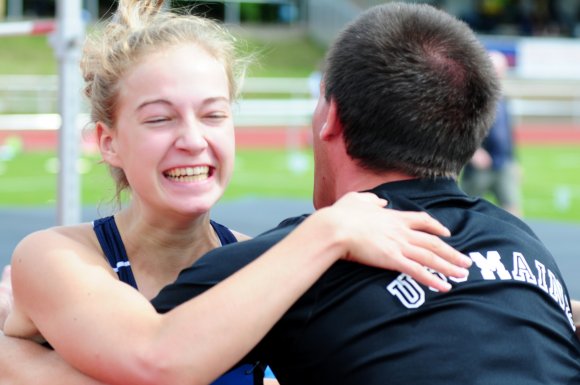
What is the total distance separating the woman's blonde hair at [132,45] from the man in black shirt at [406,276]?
1.47 feet

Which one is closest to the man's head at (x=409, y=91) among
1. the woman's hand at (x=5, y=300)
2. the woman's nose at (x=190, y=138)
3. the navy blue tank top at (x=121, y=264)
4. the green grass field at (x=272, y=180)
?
the woman's nose at (x=190, y=138)

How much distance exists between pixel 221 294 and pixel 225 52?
922 millimetres

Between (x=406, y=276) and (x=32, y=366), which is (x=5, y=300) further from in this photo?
(x=406, y=276)

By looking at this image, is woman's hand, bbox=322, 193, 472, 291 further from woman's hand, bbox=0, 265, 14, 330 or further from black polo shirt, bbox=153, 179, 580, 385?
woman's hand, bbox=0, 265, 14, 330

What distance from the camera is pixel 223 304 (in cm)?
211

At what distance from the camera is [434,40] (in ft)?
7.82

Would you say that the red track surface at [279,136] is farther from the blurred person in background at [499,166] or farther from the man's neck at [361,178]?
the man's neck at [361,178]

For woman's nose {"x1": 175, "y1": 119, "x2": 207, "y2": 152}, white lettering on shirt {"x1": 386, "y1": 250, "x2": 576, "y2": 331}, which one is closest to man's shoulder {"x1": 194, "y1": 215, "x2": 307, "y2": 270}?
white lettering on shirt {"x1": 386, "y1": 250, "x2": 576, "y2": 331}

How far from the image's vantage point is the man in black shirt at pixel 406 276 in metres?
2.19

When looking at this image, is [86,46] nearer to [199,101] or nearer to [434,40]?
[199,101]

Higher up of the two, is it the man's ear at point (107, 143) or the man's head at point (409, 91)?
the man's head at point (409, 91)

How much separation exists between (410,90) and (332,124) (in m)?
0.21

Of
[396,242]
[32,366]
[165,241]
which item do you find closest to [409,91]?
[396,242]

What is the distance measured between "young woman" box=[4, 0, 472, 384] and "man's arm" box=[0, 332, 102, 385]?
1.3 inches
